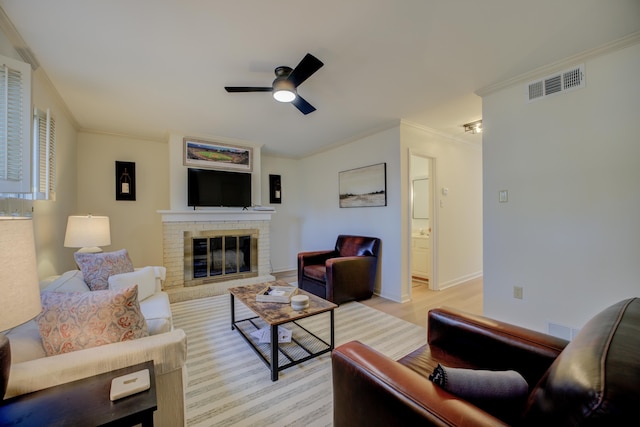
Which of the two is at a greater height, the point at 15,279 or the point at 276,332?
the point at 15,279

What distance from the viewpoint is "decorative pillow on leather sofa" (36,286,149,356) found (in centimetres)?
110

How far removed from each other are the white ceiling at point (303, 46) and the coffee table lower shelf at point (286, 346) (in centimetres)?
199

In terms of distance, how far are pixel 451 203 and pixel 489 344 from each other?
3.05m

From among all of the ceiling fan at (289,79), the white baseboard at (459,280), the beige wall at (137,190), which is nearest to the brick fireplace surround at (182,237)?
the beige wall at (137,190)

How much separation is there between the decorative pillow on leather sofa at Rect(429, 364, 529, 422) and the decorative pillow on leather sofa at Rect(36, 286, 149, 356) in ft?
4.25

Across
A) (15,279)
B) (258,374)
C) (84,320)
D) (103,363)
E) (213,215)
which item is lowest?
(258,374)

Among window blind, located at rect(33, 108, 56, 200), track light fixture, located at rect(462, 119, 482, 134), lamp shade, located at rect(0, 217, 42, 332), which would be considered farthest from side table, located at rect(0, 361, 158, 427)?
track light fixture, located at rect(462, 119, 482, 134)

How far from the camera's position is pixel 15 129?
5.11 feet

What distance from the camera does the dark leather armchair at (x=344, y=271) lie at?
10.4ft

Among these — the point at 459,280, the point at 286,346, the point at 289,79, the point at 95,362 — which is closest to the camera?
the point at 95,362

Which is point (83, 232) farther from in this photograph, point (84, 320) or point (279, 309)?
point (279, 309)

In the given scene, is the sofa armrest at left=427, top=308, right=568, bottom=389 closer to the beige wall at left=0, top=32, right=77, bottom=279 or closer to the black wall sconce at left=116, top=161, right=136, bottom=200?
the beige wall at left=0, top=32, right=77, bottom=279

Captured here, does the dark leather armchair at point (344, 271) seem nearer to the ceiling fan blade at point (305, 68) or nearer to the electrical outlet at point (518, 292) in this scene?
the electrical outlet at point (518, 292)

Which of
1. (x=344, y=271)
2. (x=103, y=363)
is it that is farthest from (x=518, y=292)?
(x=103, y=363)
